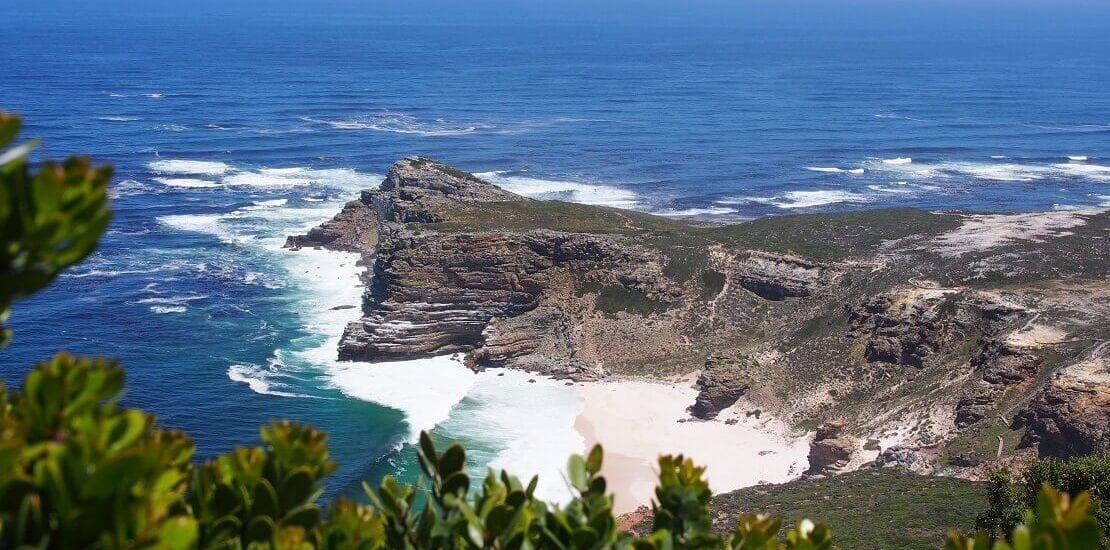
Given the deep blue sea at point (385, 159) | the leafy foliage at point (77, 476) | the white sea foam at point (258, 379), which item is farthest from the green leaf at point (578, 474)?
the white sea foam at point (258, 379)

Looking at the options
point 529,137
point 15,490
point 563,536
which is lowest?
point 529,137

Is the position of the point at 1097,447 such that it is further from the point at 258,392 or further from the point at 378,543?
the point at 258,392

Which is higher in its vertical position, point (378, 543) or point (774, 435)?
point (378, 543)

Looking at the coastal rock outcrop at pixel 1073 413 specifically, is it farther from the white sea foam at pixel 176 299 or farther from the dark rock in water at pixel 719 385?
the white sea foam at pixel 176 299

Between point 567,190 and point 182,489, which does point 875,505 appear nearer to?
point 182,489

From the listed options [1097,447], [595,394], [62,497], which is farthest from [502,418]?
[62,497]

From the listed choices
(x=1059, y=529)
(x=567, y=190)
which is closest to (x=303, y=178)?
(x=567, y=190)
